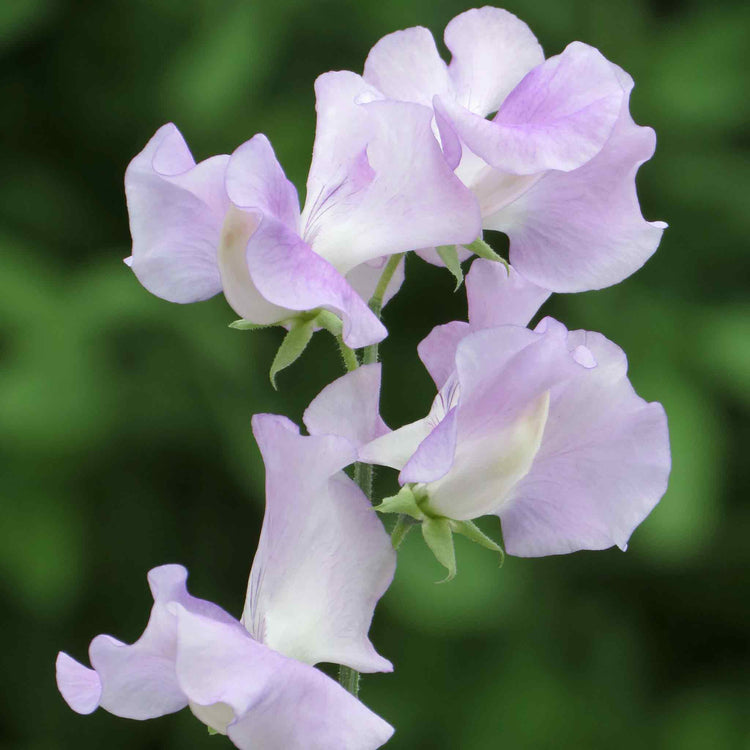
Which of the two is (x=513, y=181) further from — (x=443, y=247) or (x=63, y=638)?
(x=63, y=638)

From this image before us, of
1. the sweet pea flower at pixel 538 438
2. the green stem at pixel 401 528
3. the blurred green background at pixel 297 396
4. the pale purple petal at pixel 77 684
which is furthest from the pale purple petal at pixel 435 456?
the blurred green background at pixel 297 396

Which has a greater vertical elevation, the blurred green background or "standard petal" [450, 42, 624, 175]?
"standard petal" [450, 42, 624, 175]

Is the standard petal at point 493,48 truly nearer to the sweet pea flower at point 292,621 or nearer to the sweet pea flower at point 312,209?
the sweet pea flower at point 312,209

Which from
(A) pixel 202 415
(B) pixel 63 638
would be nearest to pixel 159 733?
(B) pixel 63 638

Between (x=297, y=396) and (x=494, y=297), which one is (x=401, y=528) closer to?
(x=494, y=297)

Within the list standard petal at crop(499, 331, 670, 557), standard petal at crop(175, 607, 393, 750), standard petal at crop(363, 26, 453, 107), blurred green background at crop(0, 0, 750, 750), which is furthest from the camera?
blurred green background at crop(0, 0, 750, 750)

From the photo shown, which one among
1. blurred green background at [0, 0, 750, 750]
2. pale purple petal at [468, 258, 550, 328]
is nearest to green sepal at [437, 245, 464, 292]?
pale purple petal at [468, 258, 550, 328]

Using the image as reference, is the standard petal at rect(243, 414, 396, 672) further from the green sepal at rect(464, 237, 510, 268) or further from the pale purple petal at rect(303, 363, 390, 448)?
the green sepal at rect(464, 237, 510, 268)
